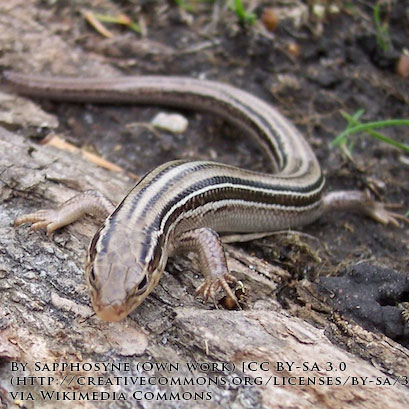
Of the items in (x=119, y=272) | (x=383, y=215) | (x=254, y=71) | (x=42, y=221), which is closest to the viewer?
(x=119, y=272)

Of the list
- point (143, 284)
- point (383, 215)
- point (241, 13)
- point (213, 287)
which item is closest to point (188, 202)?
point (213, 287)

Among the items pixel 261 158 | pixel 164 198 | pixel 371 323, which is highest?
pixel 164 198

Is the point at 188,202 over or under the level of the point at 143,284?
under

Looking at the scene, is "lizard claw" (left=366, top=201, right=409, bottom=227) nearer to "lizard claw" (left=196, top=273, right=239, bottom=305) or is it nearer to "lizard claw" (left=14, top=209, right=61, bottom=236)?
"lizard claw" (left=196, top=273, right=239, bottom=305)

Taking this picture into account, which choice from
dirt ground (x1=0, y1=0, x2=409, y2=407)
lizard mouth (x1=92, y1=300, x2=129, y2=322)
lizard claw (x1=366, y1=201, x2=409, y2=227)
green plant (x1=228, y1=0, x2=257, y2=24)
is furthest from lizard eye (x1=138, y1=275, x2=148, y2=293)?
green plant (x1=228, y1=0, x2=257, y2=24)

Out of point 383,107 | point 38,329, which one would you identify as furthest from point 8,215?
point 383,107

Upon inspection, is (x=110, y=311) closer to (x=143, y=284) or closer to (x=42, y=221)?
(x=143, y=284)

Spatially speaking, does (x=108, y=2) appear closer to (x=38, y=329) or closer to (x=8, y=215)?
(x=8, y=215)
